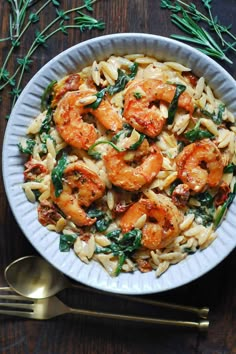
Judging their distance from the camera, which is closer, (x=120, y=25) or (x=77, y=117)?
(x=77, y=117)

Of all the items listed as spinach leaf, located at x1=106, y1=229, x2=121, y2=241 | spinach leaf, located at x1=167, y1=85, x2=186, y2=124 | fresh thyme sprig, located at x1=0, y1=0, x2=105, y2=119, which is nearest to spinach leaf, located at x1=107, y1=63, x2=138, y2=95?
spinach leaf, located at x1=167, y1=85, x2=186, y2=124

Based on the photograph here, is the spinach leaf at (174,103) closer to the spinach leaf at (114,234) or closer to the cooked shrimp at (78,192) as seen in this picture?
the cooked shrimp at (78,192)

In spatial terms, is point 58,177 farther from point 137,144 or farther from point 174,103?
point 174,103

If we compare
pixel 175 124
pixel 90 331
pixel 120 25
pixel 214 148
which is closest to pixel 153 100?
pixel 175 124

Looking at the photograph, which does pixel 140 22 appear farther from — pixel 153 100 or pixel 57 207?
pixel 57 207

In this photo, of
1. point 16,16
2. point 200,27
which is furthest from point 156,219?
point 16,16

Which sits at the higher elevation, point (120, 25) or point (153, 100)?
point (120, 25)
